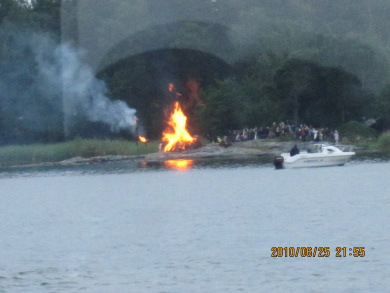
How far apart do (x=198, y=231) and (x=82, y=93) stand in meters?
45.8

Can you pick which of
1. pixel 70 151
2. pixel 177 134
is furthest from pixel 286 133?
pixel 70 151

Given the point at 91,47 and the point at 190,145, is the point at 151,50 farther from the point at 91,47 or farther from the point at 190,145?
the point at 190,145

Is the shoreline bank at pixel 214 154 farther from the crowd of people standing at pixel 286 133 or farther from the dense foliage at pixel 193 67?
the dense foliage at pixel 193 67

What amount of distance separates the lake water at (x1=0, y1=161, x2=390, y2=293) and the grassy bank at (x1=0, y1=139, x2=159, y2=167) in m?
16.7

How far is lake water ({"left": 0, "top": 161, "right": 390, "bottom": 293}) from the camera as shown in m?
27.6

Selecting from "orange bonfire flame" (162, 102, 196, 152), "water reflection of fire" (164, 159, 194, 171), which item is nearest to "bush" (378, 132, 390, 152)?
"water reflection of fire" (164, 159, 194, 171)

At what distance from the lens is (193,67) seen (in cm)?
9219

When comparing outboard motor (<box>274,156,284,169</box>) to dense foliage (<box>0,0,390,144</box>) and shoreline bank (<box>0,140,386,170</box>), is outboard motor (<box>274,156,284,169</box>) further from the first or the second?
dense foliage (<box>0,0,390,144</box>)

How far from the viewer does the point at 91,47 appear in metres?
92.6

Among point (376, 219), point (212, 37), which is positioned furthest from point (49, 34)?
point (376, 219)

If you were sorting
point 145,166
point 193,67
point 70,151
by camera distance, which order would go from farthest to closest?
point 193,67
point 70,151
point 145,166

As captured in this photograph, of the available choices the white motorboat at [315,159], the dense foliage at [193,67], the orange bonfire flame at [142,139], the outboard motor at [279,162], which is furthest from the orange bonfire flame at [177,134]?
the outboard motor at [279,162]

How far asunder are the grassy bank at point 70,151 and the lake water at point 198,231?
54.6 feet
